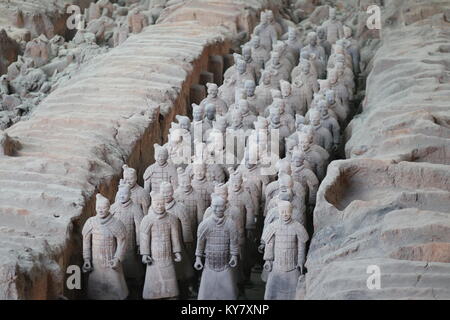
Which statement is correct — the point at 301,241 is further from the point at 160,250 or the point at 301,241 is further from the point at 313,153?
the point at 313,153

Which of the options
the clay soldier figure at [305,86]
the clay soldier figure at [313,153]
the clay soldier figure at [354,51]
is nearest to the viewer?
the clay soldier figure at [313,153]

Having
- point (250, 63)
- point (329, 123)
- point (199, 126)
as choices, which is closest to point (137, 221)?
point (199, 126)

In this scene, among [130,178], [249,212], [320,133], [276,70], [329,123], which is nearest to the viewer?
[130,178]

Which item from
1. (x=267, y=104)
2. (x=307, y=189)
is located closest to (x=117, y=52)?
(x=267, y=104)

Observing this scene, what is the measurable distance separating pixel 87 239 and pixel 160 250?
62cm

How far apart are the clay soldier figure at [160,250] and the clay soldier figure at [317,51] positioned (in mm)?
5584

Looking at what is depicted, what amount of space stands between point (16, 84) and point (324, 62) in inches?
180

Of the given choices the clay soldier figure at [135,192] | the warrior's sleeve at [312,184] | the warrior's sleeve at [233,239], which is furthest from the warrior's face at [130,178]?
the warrior's sleeve at [312,184]

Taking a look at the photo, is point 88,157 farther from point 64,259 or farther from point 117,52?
point 117,52

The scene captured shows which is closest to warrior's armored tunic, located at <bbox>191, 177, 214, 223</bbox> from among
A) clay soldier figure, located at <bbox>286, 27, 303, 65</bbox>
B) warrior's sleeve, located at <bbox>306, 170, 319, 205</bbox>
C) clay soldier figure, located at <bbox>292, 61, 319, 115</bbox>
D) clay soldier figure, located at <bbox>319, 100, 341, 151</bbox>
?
warrior's sleeve, located at <bbox>306, 170, 319, 205</bbox>

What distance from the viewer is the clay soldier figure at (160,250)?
8.44 metres

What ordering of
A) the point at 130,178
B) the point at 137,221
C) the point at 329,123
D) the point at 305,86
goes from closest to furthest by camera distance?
the point at 137,221, the point at 130,178, the point at 329,123, the point at 305,86

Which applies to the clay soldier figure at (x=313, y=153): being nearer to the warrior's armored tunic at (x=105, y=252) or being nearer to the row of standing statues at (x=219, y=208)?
the row of standing statues at (x=219, y=208)

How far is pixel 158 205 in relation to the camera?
838cm
